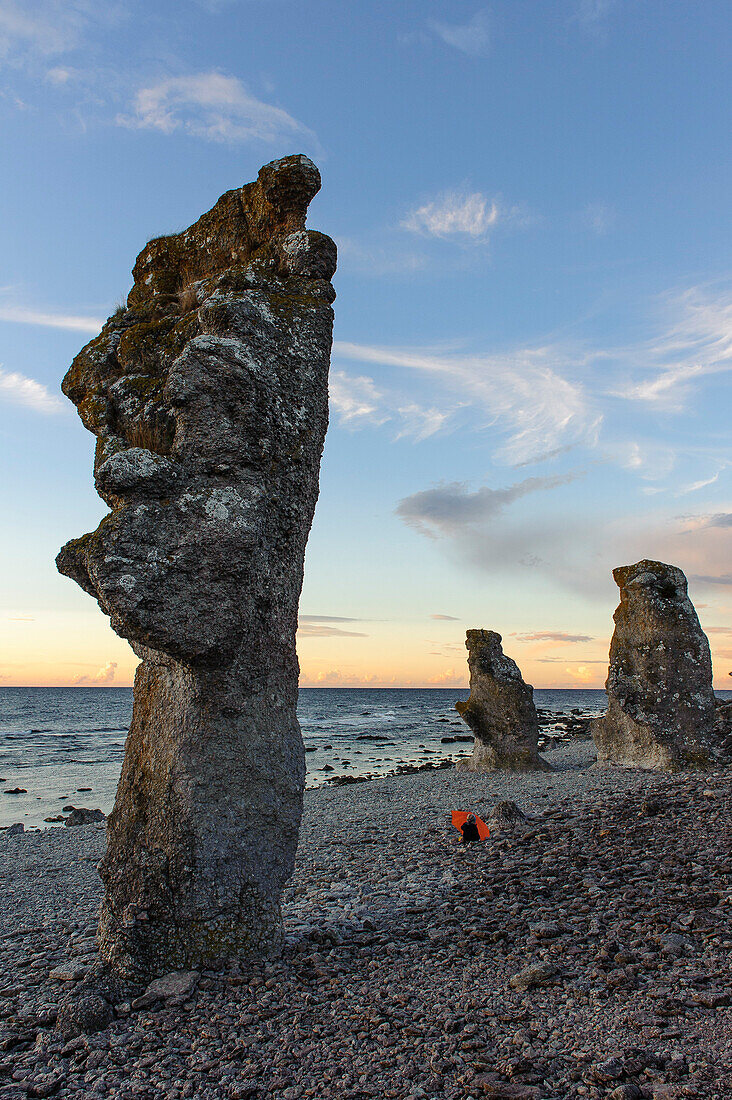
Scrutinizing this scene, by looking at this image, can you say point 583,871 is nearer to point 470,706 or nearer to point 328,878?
point 328,878

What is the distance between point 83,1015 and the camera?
15.6 feet

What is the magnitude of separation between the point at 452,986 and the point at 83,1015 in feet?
9.02

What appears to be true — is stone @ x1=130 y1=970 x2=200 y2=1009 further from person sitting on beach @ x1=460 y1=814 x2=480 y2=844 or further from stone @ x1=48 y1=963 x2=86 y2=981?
person sitting on beach @ x1=460 y1=814 x2=480 y2=844

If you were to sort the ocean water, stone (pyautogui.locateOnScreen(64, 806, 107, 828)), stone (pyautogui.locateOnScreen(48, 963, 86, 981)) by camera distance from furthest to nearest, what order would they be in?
the ocean water < stone (pyautogui.locateOnScreen(64, 806, 107, 828)) < stone (pyautogui.locateOnScreen(48, 963, 86, 981))

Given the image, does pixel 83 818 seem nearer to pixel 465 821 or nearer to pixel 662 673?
pixel 465 821

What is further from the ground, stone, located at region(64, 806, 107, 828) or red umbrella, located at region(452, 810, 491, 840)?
red umbrella, located at region(452, 810, 491, 840)

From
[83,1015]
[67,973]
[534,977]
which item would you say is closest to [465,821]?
[534,977]

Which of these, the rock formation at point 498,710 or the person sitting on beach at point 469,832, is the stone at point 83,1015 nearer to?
the person sitting on beach at point 469,832

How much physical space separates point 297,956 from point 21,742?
43966 mm

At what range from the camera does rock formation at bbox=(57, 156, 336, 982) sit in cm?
547

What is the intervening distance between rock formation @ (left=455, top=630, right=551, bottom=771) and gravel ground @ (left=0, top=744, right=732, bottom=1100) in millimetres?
8824

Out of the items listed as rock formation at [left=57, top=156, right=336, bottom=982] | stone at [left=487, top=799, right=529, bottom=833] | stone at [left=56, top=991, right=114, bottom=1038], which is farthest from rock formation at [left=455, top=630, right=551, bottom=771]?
stone at [left=56, top=991, right=114, bottom=1038]

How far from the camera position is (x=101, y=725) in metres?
61.2

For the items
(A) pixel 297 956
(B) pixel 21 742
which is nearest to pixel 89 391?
Result: (A) pixel 297 956
